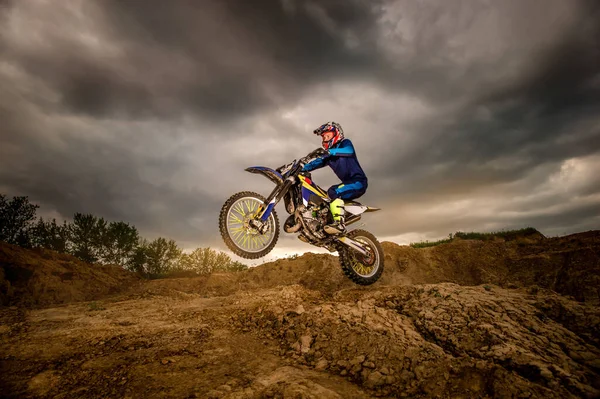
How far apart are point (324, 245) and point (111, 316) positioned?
5.14 meters

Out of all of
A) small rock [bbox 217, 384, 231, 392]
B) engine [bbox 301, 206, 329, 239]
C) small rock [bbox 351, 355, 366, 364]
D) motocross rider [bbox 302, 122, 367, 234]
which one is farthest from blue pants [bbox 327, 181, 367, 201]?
small rock [bbox 217, 384, 231, 392]

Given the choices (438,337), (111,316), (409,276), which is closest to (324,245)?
(438,337)

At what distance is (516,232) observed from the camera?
1580 cm

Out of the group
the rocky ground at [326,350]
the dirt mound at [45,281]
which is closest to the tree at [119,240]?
the dirt mound at [45,281]

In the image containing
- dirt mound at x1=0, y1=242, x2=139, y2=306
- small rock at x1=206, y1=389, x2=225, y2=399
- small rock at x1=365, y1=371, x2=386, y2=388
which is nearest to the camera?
small rock at x1=206, y1=389, x2=225, y2=399

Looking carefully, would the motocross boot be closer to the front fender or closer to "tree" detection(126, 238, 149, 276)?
the front fender

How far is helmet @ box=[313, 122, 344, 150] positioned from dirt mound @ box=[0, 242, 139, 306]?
13.2 metres

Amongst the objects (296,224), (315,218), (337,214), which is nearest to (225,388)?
(296,224)

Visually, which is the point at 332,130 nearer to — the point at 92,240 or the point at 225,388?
the point at 225,388

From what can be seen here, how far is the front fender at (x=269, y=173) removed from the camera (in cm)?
661

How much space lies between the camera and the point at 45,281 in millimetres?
13195

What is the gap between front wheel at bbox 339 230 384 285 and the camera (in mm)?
7632

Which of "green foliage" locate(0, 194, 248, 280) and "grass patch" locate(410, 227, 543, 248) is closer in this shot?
"grass patch" locate(410, 227, 543, 248)

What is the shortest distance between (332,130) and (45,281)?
49.0ft
